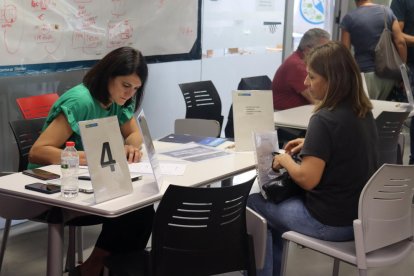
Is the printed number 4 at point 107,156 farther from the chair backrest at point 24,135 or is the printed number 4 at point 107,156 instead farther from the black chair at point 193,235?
the chair backrest at point 24,135

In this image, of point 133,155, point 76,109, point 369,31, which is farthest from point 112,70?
point 369,31

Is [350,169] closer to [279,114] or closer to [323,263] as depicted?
[323,263]

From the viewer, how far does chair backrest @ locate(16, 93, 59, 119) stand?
11.7 ft

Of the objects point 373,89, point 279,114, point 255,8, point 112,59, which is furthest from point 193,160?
point 255,8

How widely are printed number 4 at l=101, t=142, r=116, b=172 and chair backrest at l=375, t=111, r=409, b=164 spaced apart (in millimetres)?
1998

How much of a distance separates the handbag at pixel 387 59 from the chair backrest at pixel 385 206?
3.12m

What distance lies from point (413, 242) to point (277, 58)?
4.17 metres

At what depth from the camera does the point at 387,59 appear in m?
5.59

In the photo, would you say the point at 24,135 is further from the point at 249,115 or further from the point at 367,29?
the point at 367,29

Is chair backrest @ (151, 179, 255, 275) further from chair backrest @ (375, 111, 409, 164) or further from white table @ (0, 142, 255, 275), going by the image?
chair backrest @ (375, 111, 409, 164)

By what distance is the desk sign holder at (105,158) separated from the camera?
7.42ft

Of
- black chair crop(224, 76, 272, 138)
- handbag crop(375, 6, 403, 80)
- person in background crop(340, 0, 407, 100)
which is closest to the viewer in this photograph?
black chair crop(224, 76, 272, 138)

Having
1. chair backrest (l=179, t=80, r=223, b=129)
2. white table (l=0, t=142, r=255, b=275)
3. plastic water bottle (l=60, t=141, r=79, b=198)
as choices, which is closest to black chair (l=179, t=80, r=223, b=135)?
chair backrest (l=179, t=80, r=223, b=129)

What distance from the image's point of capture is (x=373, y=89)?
563cm
